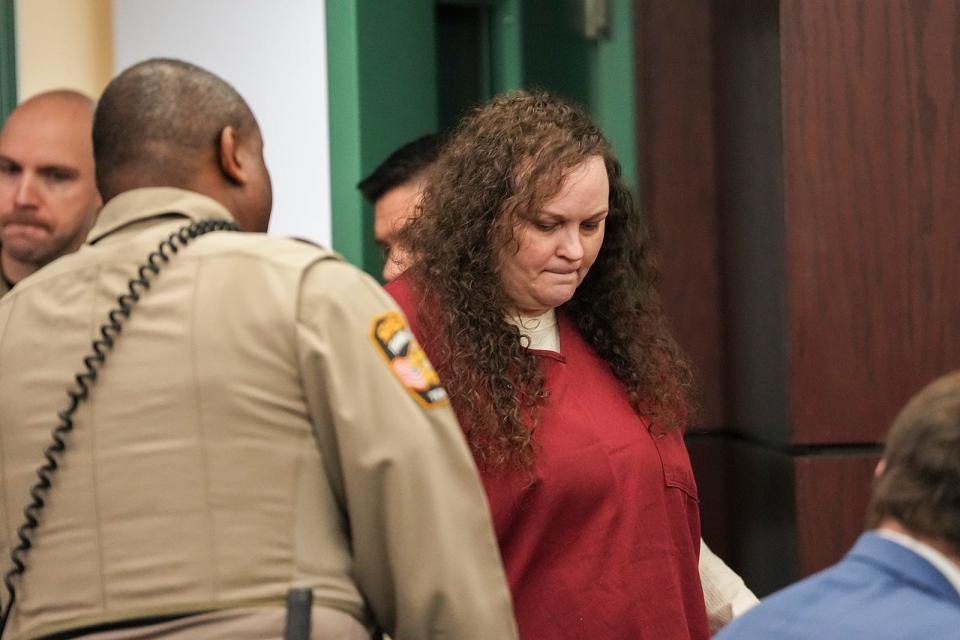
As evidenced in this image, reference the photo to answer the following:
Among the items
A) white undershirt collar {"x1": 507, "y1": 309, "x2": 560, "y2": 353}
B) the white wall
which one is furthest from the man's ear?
the white wall

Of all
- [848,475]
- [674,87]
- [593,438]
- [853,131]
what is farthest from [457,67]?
[593,438]

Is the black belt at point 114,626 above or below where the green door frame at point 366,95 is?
below

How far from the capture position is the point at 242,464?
164 centimetres

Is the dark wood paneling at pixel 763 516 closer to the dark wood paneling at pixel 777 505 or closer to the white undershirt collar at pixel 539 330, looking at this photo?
the dark wood paneling at pixel 777 505

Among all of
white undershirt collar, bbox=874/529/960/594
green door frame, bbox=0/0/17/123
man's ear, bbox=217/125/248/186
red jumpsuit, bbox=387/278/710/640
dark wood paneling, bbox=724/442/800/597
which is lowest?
dark wood paneling, bbox=724/442/800/597

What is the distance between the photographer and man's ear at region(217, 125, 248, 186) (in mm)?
1787

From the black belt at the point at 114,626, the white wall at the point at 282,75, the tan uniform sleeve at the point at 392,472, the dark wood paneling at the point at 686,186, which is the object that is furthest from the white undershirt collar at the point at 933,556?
the white wall at the point at 282,75

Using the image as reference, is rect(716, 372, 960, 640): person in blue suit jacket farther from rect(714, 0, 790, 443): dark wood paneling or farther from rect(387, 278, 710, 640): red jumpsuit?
rect(714, 0, 790, 443): dark wood paneling

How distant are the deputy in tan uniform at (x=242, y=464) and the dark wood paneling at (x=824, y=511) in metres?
1.32

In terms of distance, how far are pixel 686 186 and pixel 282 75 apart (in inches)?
49.6

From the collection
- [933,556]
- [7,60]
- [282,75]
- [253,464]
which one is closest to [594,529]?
[253,464]

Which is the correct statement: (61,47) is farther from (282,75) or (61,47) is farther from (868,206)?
(868,206)

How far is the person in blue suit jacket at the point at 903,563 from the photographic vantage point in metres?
1.39

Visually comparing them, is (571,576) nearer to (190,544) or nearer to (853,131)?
(190,544)
